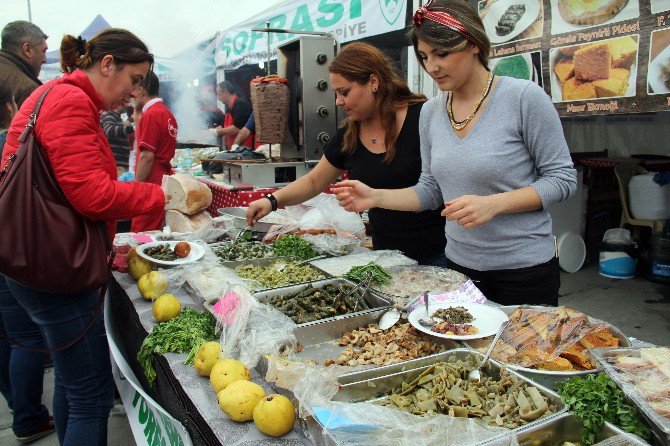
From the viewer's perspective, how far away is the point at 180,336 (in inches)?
71.9

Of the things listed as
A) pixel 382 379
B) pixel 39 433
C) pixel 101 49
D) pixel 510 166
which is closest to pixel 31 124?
pixel 101 49

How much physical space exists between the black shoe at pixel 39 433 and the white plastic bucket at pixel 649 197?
5714mm

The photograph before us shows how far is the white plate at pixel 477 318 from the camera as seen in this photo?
157 cm

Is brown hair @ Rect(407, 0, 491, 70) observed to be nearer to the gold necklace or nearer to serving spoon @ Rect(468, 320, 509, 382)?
the gold necklace

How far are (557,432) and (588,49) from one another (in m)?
2.75

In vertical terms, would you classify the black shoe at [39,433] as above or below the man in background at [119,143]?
below

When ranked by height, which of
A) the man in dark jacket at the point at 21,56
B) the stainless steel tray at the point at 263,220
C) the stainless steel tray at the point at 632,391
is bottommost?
the stainless steel tray at the point at 632,391

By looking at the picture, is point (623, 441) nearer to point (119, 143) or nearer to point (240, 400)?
point (240, 400)

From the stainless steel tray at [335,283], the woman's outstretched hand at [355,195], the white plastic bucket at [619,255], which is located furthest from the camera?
the white plastic bucket at [619,255]

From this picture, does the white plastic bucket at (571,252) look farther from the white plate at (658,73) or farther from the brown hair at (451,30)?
the brown hair at (451,30)

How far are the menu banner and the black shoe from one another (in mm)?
3776

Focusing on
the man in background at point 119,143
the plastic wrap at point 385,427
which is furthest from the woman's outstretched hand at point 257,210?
the man in background at point 119,143

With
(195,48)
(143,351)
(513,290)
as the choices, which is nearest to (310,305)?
(143,351)

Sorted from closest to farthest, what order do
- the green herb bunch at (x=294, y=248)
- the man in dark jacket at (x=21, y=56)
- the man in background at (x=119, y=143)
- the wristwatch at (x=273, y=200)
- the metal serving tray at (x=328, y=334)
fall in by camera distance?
the metal serving tray at (x=328, y=334), the green herb bunch at (x=294, y=248), the wristwatch at (x=273, y=200), the man in dark jacket at (x=21, y=56), the man in background at (x=119, y=143)
